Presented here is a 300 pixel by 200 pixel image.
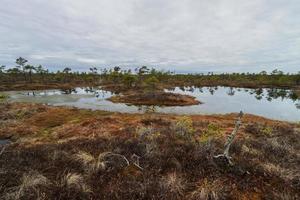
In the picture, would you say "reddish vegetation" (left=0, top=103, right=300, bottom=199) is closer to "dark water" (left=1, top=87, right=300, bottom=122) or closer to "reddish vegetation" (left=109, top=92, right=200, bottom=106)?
"dark water" (left=1, top=87, right=300, bottom=122)

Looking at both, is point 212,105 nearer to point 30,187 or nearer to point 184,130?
point 184,130

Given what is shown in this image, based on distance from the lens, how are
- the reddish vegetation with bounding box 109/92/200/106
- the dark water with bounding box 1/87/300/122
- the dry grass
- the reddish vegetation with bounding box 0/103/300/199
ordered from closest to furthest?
the dry grass
the reddish vegetation with bounding box 0/103/300/199
the dark water with bounding box 1/87/300/122
the reddish vegetation with bounding box 109/92/200/106

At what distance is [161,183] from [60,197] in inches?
119

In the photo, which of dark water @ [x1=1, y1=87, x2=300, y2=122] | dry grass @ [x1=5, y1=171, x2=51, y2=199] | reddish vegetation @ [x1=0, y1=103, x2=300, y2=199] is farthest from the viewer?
dark water @ [x1=1, y1=87, x2=300, y2=122]

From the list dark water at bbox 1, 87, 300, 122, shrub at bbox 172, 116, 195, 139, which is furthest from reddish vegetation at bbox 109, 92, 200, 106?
shrub at bbox 172, 116, 195, 139

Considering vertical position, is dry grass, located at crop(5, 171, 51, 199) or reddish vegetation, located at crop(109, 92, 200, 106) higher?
dry grass, located at crop(5, 171, 51, 199)

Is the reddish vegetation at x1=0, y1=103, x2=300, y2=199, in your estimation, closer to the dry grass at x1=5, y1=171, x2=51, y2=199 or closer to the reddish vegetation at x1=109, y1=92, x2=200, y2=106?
the dry grass at x1=5, y1=171, x2=51, y2=199

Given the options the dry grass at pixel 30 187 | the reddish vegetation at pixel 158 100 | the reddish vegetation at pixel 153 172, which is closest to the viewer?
the dry grass at pixel 30 187

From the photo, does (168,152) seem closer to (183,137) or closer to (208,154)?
(208,154)

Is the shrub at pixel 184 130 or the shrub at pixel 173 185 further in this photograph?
the shrub at pixel 184 130

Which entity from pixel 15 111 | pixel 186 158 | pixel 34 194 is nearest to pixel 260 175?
pixel 186 158

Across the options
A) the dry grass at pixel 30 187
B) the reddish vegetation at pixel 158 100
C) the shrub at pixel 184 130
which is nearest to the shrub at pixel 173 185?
the dry grass at pixel 30 187

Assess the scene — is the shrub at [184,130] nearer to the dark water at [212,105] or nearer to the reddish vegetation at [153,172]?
the reddish vegetation at [153,172]

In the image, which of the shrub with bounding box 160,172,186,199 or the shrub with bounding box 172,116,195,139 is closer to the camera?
the shrub with bounding box 160,172,186,199
